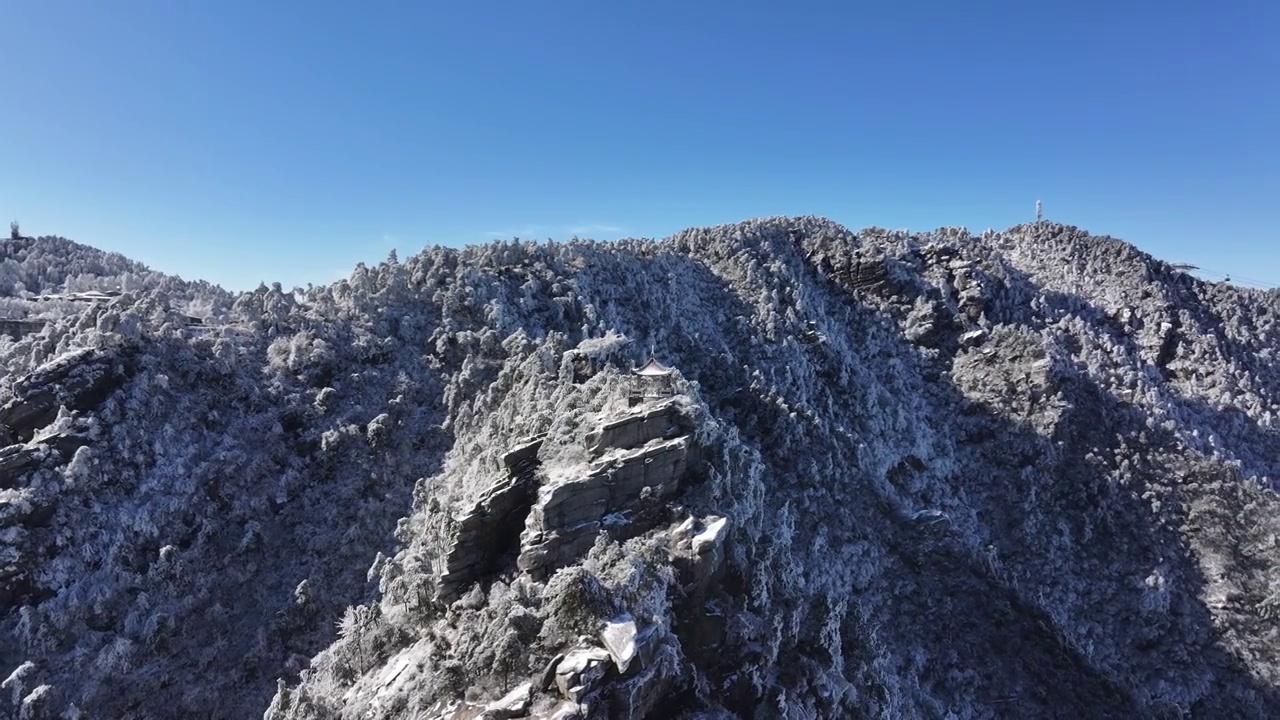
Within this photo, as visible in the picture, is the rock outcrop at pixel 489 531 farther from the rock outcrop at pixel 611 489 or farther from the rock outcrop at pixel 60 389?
the rock outcrop at pixel 60 389

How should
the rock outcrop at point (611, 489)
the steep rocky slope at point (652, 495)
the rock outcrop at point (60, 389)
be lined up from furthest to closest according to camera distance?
1. the rock outcrop at point (60, 389)
2. the rock outcrop at point (611, 489)
3. the steep rocky slope at point (652, 495)

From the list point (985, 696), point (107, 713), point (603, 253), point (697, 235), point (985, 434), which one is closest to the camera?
point (107, 713)

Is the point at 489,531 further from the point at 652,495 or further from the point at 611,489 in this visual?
the point at 652,495

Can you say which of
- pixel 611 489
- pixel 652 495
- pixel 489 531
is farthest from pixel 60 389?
pixel 652 495

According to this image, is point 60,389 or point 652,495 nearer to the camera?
point 652,495

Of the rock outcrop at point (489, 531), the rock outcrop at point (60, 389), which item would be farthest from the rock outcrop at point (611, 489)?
the rock outcrop at point (60, 389)

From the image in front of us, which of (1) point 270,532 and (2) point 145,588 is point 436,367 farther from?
(2) point 145,588

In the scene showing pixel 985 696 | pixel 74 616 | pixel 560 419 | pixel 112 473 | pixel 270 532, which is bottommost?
pixel 985 696

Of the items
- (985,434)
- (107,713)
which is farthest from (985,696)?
(107,713)
